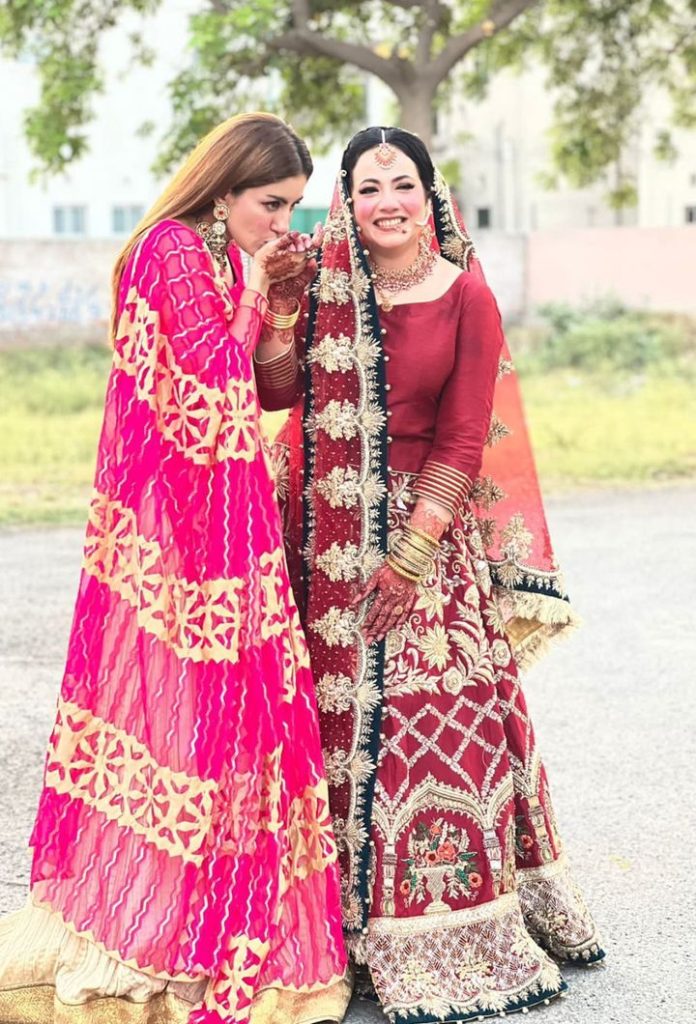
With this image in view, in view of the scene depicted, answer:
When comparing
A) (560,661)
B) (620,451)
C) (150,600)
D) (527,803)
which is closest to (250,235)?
(150,600)

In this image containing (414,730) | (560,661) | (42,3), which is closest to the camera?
(414,730)

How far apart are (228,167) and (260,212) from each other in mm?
119

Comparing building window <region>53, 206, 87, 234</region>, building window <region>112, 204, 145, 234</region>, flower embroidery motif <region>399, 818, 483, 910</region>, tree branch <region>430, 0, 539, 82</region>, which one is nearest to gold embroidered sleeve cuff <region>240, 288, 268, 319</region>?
flower embroidery motif <region>399, 818, 483, 910</region>

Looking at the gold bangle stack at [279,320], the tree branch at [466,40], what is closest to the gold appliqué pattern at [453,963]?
the gold bangle stack at [279,320]

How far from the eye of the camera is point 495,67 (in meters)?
16.3

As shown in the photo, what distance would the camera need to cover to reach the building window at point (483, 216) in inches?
1037

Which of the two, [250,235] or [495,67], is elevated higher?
[495,67]

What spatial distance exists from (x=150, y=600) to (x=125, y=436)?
36cm

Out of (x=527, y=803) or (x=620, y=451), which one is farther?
(x=620, y=451)

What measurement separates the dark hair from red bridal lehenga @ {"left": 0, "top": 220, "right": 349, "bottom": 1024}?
0.45m

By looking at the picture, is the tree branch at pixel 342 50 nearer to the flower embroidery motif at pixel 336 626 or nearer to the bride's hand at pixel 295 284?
the bride's hand at pixel 295 284

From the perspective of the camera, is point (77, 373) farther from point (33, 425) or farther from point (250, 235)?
point (250, 235)

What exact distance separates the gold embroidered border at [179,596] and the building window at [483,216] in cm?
2401

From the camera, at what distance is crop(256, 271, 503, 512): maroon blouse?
130 inches
